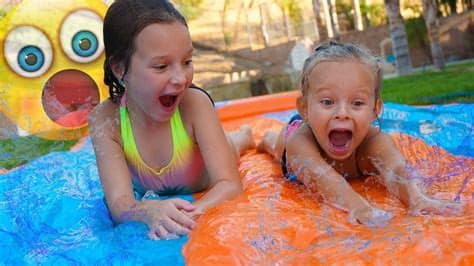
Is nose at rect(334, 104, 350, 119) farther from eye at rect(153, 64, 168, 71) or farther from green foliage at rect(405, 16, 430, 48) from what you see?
green foliage at rect(405, 16, 430, 48)

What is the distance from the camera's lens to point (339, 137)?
6.42 feet

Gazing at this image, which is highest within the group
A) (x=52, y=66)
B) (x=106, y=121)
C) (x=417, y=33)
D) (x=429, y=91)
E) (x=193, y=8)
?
(x=193, y=8)

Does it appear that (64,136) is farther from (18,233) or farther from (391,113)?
(391,113)

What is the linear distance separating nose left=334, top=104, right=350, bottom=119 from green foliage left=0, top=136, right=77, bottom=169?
1.52 metres

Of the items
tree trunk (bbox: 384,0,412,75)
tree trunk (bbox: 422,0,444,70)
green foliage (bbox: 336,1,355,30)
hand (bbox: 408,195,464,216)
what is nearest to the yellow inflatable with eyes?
hand (bbox: 408,195,464,216)

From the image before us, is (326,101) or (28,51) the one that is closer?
(326,101)

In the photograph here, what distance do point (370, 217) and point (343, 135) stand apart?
430 millimetres

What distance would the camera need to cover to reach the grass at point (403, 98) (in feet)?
8.79

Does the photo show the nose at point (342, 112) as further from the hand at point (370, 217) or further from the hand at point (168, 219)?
the hand at point (168, 219)

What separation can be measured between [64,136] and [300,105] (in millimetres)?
1380

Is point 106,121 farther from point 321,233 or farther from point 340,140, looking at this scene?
point 321,233

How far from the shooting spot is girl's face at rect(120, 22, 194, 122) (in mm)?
1789

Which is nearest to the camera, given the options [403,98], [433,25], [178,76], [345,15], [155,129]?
[178,76]

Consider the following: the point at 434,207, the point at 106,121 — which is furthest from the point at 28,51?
the point at 434,207
